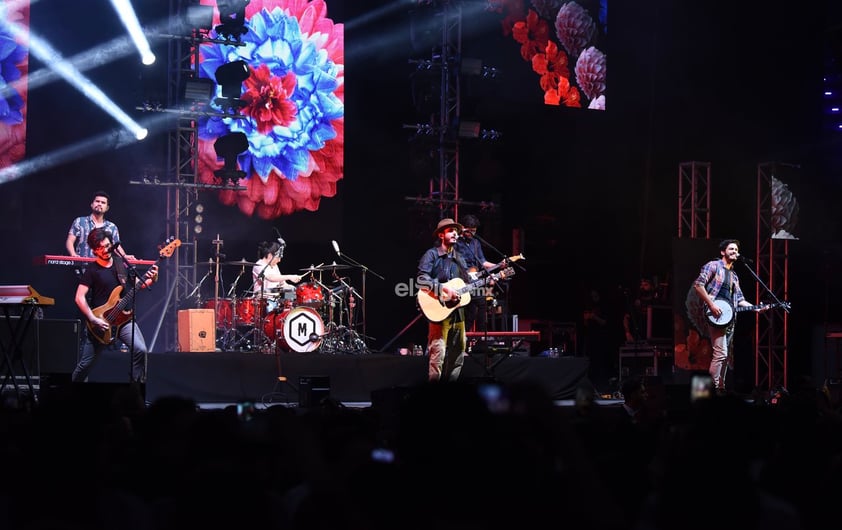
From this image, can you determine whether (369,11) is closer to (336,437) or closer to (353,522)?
(336,437)

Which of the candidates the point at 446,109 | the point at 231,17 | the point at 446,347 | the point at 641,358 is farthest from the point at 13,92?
the point at 641,358

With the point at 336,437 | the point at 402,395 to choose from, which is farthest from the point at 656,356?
the point at 336,437

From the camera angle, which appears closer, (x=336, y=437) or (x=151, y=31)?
(x=336, y=437)

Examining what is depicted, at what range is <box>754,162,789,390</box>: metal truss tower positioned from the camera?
15602mm

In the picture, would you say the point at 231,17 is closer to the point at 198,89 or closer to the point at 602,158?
the point at 198,89

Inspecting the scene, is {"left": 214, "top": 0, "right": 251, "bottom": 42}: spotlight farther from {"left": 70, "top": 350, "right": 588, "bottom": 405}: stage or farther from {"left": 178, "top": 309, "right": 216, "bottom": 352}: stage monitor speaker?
{"left": 70, "top": 350, "right": 588, "bottom": 405}: stage

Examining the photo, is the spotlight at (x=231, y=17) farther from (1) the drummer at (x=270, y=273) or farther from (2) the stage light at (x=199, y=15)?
(1) the drummer at (x=270, y=273)

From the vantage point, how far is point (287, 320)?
12.3m

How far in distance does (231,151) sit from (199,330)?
277cm

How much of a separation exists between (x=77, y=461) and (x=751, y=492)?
1807 millimetres

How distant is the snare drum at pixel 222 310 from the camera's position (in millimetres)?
13461

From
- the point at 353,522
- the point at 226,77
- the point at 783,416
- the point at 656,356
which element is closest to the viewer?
the point at 353,522

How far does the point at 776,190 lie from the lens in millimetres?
15750

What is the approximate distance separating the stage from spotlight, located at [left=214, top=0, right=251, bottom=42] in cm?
465
